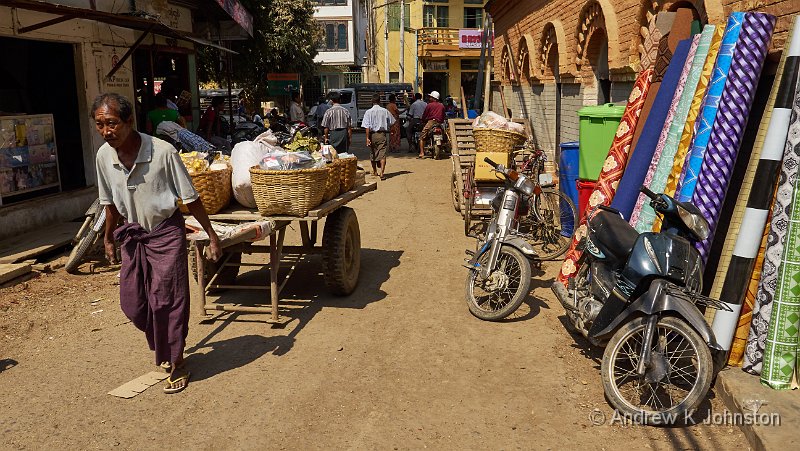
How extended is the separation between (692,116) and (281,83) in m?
21.7

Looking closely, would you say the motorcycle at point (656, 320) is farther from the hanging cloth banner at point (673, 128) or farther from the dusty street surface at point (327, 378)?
the hanging cloth banner at point (673, 128)

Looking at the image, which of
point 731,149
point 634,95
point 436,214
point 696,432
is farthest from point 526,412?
point 436,214

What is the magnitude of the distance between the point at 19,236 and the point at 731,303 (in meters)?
7.88

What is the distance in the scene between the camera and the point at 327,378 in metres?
4.35

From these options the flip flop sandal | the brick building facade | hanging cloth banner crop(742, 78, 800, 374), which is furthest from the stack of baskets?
the flip flop sandal

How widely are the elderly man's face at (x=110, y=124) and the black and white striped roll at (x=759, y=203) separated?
3934 mm

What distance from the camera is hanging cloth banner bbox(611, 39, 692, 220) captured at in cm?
541

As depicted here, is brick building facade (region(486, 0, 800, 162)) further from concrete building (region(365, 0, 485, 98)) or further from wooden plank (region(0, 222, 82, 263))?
concrete building (region(365, 0, 485, 98))

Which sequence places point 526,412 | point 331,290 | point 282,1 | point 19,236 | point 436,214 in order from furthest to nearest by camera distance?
point 282,1, point 436,214, point 19,236, point 331,290, point 526,412

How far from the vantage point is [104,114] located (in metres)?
3.76

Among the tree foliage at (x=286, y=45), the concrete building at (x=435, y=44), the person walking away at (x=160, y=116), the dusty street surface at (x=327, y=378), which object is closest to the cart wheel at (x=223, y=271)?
the dusty street surface at (x=327, y=378)

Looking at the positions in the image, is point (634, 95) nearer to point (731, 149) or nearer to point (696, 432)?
point (731, 149)

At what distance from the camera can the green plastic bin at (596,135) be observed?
6672mm

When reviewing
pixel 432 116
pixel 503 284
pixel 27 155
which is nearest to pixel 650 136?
pixel 503 284
